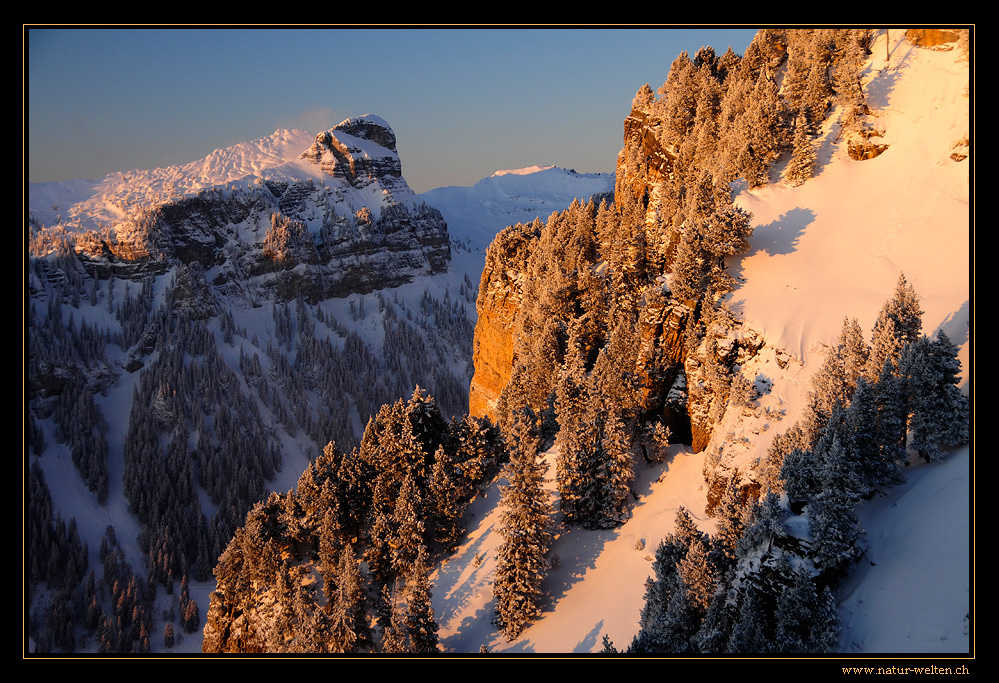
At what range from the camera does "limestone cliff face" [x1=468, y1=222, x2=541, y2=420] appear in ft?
248

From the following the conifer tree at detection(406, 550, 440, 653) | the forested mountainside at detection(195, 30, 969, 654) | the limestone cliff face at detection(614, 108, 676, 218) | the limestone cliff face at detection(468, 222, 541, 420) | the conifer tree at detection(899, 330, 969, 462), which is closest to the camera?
the forested mountainside at detection(195, 30, 969, 654)

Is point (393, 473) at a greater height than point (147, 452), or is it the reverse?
point (393, 473)

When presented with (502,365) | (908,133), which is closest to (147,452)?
(502,365)

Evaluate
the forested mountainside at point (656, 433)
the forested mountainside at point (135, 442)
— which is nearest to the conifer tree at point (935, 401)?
the forested mountainside at point (656, 433)

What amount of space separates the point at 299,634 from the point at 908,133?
72.7 meters

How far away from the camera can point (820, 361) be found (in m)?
40.9

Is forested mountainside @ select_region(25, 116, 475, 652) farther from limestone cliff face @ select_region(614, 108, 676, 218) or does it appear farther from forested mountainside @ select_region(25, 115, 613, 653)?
limestone cliff face @ select_region(614, 108, 676, 218)

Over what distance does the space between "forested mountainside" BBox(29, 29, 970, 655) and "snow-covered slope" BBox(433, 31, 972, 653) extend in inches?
15.2

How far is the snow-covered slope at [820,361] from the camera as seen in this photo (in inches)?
923

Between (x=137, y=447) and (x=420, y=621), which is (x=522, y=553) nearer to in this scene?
(x=420, y=621)

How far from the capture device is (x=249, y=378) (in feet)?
627

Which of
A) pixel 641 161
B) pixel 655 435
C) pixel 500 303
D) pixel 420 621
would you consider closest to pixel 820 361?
pixel 655 435

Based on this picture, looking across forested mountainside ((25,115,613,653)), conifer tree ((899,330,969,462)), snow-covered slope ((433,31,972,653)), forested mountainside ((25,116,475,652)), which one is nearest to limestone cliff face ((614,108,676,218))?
snow-covered slope ((433,31,972,653))
